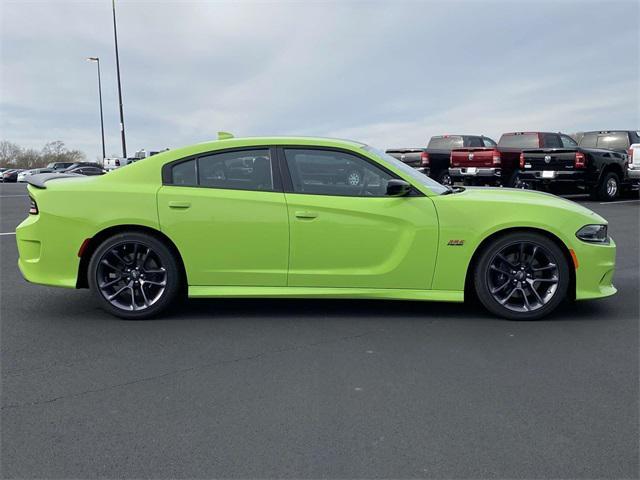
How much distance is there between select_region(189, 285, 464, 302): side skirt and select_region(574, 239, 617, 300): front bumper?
3.12ft

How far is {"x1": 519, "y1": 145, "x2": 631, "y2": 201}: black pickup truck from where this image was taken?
48.5 feet

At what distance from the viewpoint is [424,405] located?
Result: 3018 millimetres

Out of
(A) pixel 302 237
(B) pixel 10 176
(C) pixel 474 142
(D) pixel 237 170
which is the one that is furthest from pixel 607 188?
(B) pixel 10 176

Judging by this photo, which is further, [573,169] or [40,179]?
[573,169]

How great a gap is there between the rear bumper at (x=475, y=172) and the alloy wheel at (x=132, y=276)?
1322 cm

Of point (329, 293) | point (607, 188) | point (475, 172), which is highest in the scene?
point (475, 172)

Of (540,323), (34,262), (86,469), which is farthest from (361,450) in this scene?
(34,262)

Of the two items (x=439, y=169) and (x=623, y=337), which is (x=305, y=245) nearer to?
(x=623, y=337)

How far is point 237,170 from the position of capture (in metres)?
4.65

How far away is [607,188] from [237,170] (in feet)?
45.3

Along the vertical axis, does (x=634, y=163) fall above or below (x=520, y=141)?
below

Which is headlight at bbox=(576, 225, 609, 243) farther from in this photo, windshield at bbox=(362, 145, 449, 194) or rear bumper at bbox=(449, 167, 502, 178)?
rear bumper at bbox=(449, 167, 502, 178)

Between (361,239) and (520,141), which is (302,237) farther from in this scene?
(520,141)

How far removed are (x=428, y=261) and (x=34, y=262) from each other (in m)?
3.18
